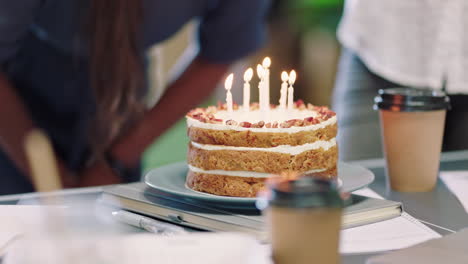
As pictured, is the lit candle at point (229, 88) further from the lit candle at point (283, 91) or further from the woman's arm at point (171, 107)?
the woman's arm at point (171, 107)

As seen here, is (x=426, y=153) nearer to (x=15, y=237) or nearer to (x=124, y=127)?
(x=15, y=237)

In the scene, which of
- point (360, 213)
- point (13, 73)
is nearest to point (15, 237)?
point (360, 213)

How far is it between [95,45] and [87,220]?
1.17m

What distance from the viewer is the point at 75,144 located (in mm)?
1900

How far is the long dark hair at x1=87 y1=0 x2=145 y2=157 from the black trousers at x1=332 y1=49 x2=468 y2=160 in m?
0.51

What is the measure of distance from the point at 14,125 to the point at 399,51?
95 centimetres

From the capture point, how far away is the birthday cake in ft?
3.23

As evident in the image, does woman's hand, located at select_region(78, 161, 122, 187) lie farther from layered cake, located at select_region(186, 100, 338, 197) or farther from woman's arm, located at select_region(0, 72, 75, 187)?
layered cake, located at select_region(186, 100, 338, 197)

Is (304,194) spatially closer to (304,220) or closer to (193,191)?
(304,220)

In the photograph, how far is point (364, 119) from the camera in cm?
157

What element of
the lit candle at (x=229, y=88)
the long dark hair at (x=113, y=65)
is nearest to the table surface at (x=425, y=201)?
the lit candle at (x=229, y=88)

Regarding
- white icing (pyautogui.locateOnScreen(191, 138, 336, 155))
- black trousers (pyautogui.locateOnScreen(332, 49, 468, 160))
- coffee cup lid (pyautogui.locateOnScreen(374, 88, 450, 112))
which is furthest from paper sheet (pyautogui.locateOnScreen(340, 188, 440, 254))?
black trousers (pyautogui.locateOnScreen(332, 49, 468, 160))

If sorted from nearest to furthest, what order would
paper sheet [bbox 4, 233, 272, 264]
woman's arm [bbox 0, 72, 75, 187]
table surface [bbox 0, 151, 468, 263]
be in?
paper sheet [bbox 4, 233, 272, 264] < table surface [bbox 0, 151, 468, 263] < woman's arm [bbox 0, 72, 75, 187]

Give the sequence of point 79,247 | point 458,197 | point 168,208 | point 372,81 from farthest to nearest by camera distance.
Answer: point 372,81 < point 458,197 < point 168,208 < point 79,247
